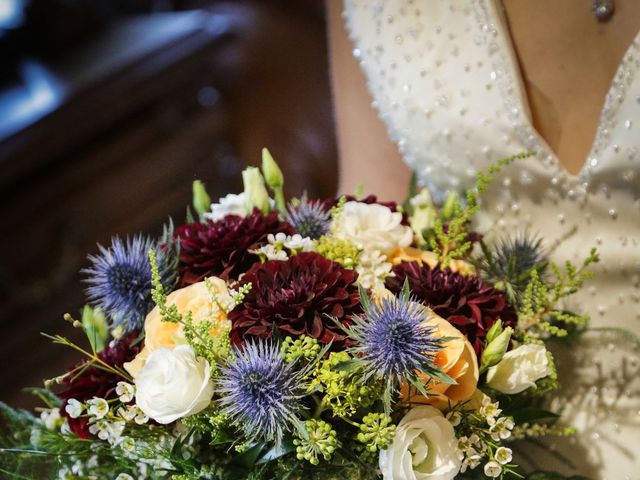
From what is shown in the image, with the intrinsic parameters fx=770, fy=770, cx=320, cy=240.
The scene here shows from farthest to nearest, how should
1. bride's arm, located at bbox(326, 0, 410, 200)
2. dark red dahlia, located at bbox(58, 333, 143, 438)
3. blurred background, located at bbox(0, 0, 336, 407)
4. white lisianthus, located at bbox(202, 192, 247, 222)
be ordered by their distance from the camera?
blurred background, located at bbox(0, 0, 336, 407) < bride's arm, located at bbox(326, 0, 410, 200) < white lisianthus, located at bbox(202, 192, 247, 222) < dark red dahlia, located at bbox(58, 333, 143, 438)

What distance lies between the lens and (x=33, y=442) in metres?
0.70

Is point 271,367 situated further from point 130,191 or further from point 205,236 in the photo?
point 130,191

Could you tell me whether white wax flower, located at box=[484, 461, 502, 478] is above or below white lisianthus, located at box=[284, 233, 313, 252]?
below

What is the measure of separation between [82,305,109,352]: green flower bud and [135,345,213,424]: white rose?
0.39 feet

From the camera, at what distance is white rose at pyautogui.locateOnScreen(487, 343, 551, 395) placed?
0.62m

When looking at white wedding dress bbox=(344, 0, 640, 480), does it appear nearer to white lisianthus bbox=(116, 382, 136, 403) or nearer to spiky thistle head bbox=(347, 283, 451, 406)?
spiky thistle head bbox=(347, 283, 451, 406)

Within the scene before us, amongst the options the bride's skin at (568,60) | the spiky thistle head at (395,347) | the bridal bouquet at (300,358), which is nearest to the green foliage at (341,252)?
the bridal bouquet at (300,358)

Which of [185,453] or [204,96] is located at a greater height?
[185,453]

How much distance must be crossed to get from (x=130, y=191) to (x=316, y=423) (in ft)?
5.49

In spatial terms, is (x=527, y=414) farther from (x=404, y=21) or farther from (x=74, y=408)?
(x=404, y=21)

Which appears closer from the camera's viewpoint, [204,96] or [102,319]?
[102,319]

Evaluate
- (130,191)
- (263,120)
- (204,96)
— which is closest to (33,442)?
(130,191)

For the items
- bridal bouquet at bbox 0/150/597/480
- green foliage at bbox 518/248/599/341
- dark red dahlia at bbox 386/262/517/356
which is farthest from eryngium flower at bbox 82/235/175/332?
green foliage at bbox 518/248/599/341

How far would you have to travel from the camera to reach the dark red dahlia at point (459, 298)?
24.7 inches
